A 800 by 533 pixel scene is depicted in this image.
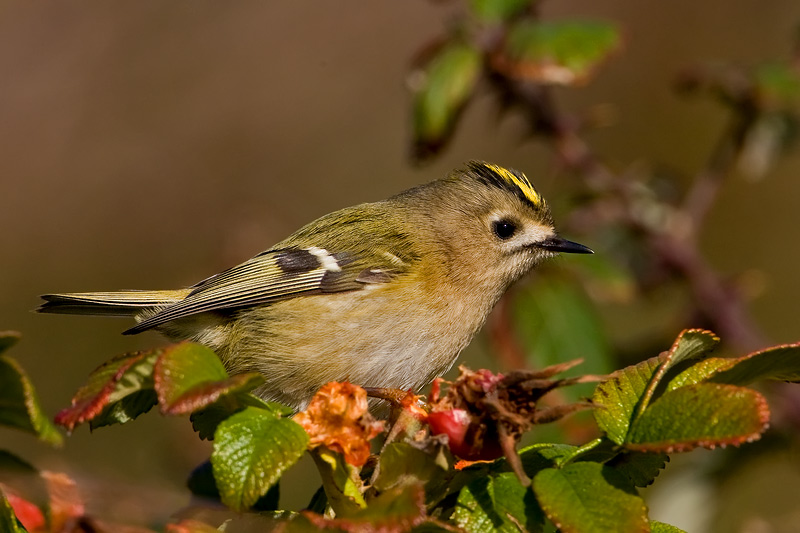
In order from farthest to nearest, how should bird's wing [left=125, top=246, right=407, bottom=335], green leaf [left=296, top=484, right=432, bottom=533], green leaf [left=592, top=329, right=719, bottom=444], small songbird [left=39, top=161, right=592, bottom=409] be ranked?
bird's wing [left=125, top=246, right=407, bottom=335]
small songbird [left=39, top=161, right=592, bottom=409]
green leaf [left=592, top=329, right=719, bottom=444]
green leaf [left=296, top=484, right=432, bottom=533]

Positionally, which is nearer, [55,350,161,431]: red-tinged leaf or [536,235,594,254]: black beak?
[55,350,161,431]: red-tinged leaf

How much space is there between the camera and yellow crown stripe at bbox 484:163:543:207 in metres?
3.12

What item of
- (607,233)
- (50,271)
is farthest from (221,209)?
(607,233)

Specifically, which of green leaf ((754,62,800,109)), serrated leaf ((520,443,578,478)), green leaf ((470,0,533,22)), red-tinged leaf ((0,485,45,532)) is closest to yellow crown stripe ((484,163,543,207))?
green leaf ((470,0,533,22))

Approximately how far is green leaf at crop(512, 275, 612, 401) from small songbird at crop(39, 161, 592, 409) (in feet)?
0.37

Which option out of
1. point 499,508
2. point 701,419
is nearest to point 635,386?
point 701,419

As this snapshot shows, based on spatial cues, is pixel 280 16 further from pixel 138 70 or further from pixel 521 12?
pixel 521 12

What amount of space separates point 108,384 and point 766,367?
0.92 meters

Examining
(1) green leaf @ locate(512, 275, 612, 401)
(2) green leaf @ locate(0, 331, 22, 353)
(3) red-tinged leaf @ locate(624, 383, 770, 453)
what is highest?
(2) green leaf @ locate(0, 331, 22, 353)

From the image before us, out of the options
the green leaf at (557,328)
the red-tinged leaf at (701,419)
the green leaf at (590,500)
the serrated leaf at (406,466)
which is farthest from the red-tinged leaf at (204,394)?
the green leaf at (557,328)

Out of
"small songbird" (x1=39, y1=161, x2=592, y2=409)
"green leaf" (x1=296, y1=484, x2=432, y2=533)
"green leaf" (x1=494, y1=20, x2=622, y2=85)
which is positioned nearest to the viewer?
"green leaf" (x1=296, y1=484, x2=432, y2=533)

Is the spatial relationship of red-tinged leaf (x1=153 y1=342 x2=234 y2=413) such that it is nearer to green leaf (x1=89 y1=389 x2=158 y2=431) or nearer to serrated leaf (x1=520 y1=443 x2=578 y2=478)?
green leaf (x1=89 y1=389 x2=158 y2=431)

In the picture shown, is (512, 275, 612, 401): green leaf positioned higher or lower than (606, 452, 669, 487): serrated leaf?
lower

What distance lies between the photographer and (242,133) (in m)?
6.66
